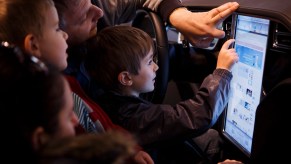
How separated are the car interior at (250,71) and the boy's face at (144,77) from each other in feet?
0.38

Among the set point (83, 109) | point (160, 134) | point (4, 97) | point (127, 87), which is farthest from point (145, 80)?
point (4, 97)

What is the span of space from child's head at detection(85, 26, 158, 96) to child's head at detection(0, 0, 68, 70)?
12.7 inches

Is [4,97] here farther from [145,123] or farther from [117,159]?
[145,123]

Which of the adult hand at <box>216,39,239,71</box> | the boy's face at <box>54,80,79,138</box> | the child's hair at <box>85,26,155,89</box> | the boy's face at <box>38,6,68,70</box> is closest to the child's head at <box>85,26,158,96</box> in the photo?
the child's hair at <box>85,26,155,89</box>

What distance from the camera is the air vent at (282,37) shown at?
3.03ft

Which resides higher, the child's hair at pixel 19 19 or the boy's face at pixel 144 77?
the child's hair at pixel 19 19

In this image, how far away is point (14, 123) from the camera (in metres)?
0.52

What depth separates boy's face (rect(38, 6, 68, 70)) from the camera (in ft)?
2.82

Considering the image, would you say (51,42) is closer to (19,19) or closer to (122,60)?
(19,19)

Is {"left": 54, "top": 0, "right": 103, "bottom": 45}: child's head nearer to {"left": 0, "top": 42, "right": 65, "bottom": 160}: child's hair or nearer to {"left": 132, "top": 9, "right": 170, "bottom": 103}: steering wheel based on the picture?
{"left": 132, "top": 9, "right": 170, "bottom": 103}: steering wheel

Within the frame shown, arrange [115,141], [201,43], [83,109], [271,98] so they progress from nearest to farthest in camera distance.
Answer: [115,141]
[271,98]
[83,109]
[201,43]

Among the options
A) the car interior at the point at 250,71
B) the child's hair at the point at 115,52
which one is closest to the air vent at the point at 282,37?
the car interior at the point at 250,71

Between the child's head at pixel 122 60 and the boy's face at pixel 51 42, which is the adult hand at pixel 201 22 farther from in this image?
the boy's face at pixel 51 42

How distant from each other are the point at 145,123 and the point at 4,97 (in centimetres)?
65
